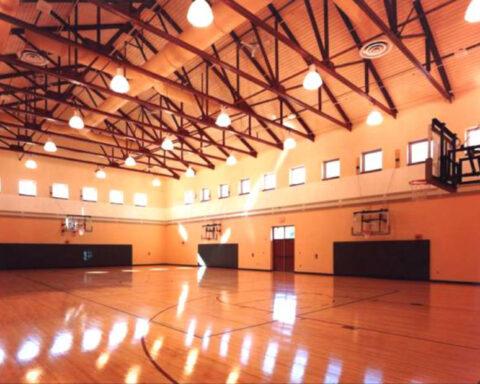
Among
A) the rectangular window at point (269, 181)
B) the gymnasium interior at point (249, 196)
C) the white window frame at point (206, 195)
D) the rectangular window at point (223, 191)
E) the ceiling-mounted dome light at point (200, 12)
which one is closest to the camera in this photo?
the gymnasium interior at point (249, 196)

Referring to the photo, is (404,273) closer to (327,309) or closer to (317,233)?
(317,233)

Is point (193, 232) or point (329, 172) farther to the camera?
point (193, 232)

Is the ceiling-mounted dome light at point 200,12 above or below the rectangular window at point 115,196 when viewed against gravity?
above

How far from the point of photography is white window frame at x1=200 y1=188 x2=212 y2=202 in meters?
23.5

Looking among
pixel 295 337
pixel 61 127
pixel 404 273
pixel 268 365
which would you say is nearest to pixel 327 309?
pixel 295 337

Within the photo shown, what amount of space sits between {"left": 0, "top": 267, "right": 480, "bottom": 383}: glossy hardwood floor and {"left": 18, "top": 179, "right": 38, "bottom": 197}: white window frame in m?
13.9

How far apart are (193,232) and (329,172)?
1119 cm

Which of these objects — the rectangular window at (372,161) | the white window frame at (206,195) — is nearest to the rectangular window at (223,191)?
the white window frame at (206,195)

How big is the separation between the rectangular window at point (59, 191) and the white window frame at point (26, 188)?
99 centimetres

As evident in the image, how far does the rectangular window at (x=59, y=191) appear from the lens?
71.5 ft

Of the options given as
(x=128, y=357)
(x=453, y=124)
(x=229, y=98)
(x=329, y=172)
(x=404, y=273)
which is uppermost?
(x=229, y=98)

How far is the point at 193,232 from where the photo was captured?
24344mm

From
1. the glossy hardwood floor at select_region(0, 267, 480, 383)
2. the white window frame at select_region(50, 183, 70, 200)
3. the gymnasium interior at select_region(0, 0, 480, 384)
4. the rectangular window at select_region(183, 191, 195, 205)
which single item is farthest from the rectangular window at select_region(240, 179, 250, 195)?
the glossy hardwood floor at select_region(0, 267, 480, 383)

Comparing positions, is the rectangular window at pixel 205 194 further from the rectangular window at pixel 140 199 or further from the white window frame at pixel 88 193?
the white window frame at pixel 88 193
